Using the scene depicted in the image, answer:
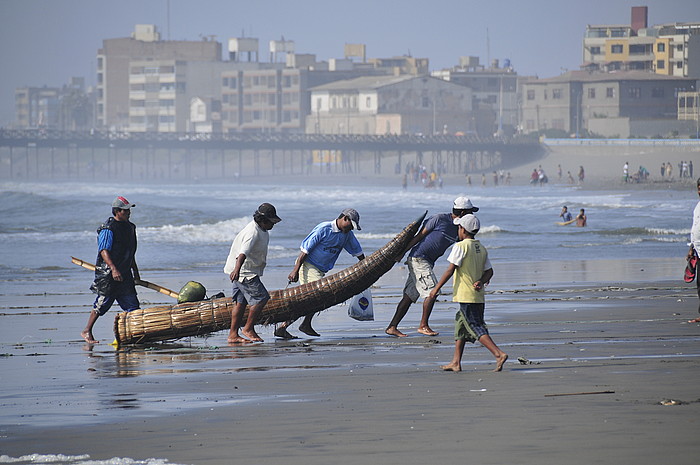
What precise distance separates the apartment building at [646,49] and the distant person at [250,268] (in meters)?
108

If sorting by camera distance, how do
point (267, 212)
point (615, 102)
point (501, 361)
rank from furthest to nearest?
1. point (615, 102)
2. point (267, 212)
3. point (501, 361)

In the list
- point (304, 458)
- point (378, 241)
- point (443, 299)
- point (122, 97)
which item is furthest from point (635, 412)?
point (122, 97)

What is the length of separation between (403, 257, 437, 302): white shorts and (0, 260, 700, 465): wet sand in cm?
43

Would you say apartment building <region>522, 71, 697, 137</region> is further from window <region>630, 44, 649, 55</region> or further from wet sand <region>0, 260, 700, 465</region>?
wet sand <region>0, 260, 700, 465</region>

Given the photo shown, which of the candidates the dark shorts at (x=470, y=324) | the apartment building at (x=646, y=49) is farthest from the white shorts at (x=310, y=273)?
the apartment building at (x=646, y=49)

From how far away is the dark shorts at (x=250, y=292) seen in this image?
11055 mm

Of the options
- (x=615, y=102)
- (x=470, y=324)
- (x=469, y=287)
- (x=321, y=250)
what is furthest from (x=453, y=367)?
(x=615, y=102)

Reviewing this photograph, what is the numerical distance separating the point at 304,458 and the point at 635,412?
6.87 ft

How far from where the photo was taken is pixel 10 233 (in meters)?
38.4

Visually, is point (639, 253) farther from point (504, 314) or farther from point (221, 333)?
point (221, 333)

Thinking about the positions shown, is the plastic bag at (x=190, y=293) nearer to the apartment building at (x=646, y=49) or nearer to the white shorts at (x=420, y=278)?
the white shorts at (x=420, y=278)

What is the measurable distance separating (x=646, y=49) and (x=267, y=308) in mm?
115539

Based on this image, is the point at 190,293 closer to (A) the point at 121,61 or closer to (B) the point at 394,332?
(B) the point at 394,332

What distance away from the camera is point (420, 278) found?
11.8m
